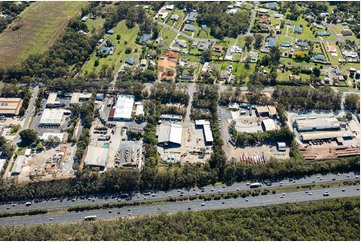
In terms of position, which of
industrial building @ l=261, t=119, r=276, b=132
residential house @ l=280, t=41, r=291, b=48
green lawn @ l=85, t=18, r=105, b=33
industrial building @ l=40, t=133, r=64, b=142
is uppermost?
green lawn @ l=85, t=18, r=105, b=33

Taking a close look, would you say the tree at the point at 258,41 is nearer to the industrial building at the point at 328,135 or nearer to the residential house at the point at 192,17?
the residential house at the point at 192,17

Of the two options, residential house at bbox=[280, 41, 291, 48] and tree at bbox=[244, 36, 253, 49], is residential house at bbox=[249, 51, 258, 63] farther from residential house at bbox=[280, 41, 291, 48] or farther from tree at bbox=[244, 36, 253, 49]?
residential house at bbox=[280, 41, 291, 48]

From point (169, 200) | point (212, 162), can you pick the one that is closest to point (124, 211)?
point (169, 200)

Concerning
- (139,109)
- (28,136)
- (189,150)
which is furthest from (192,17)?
(28,136)

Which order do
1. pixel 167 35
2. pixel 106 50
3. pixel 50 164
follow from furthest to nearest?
pixel 167 35, pixel 106 50, pixel 50 164

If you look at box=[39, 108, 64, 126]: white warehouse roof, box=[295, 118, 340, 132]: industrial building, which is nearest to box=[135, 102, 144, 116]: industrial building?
box=[39, 108, 64, 126]: white warehouse roof

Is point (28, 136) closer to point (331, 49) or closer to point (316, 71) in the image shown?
point (316, 71)

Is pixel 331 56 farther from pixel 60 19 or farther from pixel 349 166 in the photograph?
pixel 60 19
